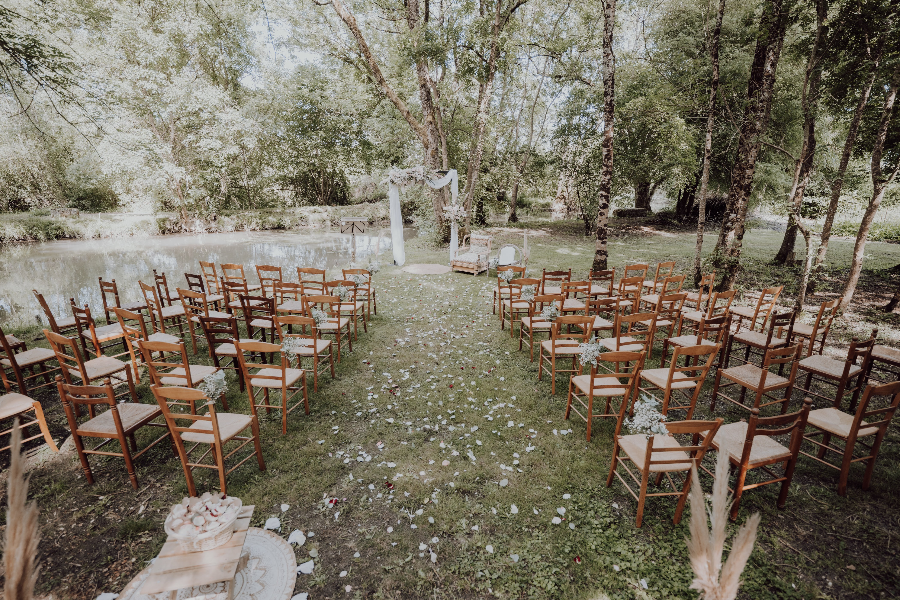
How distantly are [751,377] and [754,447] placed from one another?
5.40 ft

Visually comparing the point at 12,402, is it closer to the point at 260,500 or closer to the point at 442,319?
the point at 260,500

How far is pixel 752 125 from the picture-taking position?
28.3 feet

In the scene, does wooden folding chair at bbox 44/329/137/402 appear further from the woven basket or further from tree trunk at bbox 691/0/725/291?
tree trunk at bbox 691/0/725/291

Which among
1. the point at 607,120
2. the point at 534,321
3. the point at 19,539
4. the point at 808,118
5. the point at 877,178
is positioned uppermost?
the point at 607,120

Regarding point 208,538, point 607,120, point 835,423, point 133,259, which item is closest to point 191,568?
point 208,538

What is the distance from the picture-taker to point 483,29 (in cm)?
1367

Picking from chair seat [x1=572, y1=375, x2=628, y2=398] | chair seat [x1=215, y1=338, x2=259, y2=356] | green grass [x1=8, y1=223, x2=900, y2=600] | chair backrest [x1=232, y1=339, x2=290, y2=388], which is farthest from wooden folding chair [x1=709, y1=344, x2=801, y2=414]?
chair seat [x1=215, y1=338, x2=259, y2=356]

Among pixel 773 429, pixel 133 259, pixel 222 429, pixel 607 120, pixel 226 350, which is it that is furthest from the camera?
pixel 133 259

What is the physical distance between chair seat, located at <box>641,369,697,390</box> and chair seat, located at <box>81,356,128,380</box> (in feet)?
22.8

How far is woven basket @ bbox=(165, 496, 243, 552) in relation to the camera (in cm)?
267

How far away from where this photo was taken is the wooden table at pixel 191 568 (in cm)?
257

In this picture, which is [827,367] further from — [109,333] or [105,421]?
[109,333]

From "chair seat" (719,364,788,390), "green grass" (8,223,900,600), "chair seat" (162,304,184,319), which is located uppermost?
"chair seat" (162,304,184,319)

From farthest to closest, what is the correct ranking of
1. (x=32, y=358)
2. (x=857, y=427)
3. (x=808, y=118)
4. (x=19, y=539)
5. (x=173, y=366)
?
(x=808, y=118), (x=32, y=358), (x=173, y=366), (x=857, y=427), (x=19, y=539)
